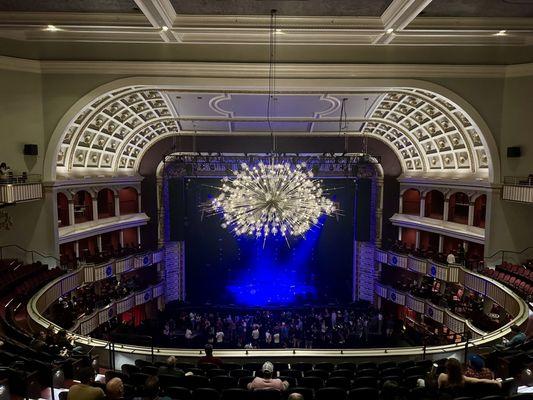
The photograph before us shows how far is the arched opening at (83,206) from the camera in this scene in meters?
20.0

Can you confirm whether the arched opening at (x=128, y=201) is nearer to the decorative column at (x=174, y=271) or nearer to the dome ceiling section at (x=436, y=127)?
the decorative column at (x=174, y=271)

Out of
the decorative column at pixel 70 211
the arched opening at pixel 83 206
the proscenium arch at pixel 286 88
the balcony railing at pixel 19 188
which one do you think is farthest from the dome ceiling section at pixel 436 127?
the arched opening at pixel 83 206

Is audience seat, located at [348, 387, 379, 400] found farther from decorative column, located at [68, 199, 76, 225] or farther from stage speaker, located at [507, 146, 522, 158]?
decorative column, located at [68, 199, 76, 225]

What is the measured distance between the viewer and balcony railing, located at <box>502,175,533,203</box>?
1334 centimetres

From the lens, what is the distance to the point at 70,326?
14.6m

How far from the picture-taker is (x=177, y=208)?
23703 mm

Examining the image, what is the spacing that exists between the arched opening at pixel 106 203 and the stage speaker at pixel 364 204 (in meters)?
14.1

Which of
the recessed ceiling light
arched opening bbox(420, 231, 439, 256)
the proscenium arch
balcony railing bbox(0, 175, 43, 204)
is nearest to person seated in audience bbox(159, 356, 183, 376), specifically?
balcony railing bbox(0, 175, 43, 204)

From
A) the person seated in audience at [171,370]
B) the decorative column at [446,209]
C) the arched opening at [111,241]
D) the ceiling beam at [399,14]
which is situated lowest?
the arched opening at [111,241]

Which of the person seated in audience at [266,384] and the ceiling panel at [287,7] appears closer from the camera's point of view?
the person seated in audience at [266,384]

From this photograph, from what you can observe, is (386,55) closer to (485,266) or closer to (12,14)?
(485,266)

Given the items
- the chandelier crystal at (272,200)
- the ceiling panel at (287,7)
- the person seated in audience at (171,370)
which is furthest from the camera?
the chandelier crystal at (272,200)

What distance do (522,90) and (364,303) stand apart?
1432cm

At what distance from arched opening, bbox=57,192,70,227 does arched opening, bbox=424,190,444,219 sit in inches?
735
